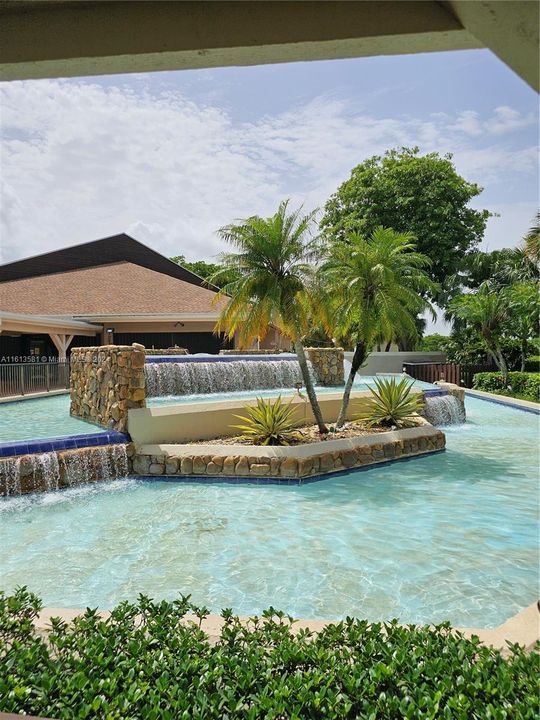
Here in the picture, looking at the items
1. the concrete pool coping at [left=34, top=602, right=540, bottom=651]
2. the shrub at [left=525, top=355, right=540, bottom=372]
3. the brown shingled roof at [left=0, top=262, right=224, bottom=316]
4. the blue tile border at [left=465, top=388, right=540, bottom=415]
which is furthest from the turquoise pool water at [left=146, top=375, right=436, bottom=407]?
the shrub at [left=525, top=355, right=540, bottom=372]

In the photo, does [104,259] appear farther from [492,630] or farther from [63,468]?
[492,630]

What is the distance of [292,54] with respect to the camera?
2.12m

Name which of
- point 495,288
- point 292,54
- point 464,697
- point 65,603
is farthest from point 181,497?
point 495,288

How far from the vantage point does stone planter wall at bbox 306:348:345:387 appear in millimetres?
21828

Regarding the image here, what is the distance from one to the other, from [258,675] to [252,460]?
791 centimetres

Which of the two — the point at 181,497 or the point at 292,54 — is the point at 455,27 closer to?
the point at 292,54

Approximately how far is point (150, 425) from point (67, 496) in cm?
248

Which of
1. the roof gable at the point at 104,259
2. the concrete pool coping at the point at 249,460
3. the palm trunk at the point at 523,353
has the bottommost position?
the concrete pool coping at the point at 249,460

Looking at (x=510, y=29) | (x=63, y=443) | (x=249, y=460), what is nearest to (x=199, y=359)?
(x=249, y=460)

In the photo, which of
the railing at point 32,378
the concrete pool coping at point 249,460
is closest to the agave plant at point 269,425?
the concrete pool coping at point 249,460

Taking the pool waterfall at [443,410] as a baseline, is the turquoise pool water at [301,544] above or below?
below

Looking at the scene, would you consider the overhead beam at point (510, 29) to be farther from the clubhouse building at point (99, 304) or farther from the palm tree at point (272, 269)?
the clubhouse building at point (99, 304)

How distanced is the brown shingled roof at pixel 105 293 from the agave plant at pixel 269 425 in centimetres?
1560

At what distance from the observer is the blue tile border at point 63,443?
9.77 m
